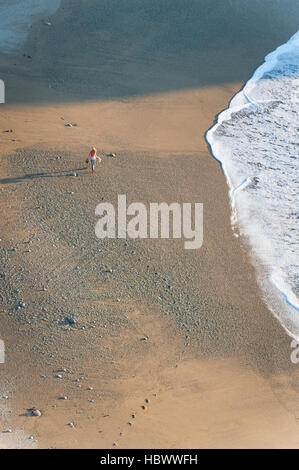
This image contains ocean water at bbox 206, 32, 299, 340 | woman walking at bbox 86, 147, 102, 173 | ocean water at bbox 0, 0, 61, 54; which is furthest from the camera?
ocean water at bbox 0, 0, 61, 54

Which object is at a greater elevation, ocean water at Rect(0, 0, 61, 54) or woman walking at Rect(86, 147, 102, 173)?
ocean water at Rect(0, 0, 61, 54)

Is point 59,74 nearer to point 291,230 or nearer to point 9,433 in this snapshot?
point 291,230

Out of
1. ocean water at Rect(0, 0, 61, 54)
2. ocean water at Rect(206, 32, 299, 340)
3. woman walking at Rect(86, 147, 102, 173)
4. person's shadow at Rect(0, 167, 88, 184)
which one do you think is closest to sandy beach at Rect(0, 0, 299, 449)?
person's shadow at Rect(0, 167, 88, 184)

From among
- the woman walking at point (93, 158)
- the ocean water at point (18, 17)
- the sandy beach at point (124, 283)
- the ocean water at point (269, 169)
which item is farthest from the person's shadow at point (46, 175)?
the ocean water at point (18, 17)

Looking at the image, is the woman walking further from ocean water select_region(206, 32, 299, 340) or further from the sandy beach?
ocean water select_region(206, 32, 299, 340)

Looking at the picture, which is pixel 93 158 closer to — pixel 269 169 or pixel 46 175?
pixel 46 175

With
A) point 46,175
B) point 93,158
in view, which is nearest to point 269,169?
point 93,158
